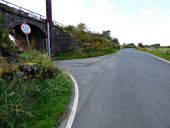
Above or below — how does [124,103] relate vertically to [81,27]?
below

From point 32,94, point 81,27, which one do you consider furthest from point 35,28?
point 32,94

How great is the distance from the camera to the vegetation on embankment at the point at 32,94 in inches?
304

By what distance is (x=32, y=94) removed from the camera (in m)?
9.91

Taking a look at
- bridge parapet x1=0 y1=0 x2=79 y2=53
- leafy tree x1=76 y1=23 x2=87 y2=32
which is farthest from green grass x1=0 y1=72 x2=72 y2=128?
leafy tree x1=76 y1=23 x2=87 y2=32

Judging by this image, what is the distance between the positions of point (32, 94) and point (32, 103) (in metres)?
0.77

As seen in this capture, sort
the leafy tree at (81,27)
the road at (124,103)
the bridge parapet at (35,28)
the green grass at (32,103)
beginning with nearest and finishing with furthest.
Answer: the green grass at (32,103) → the road at (124,103) → the bridge parapet at (35,28) → the leafy tree at (81,27)

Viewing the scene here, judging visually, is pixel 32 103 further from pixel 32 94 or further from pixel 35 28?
pixel 35 28

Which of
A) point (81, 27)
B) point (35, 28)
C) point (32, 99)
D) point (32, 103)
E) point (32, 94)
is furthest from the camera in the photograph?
point (81, 27)

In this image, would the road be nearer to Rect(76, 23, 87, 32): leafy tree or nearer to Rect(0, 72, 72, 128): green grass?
Rect(0, 72, 72, 128): green grass

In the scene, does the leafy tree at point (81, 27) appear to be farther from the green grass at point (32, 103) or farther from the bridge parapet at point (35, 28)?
the green grass at point (32, 103)

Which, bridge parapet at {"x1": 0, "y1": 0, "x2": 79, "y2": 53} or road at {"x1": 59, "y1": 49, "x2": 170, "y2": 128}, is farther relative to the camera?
bridge parapet at {"x1": 0, "y1": 0, "x2": 79, "y2": 53}

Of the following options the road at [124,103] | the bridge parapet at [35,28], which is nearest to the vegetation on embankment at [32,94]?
the road at [124,103]

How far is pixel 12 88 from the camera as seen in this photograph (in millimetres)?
8945

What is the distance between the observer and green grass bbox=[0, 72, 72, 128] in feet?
25.0
